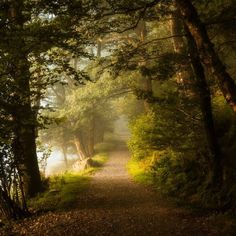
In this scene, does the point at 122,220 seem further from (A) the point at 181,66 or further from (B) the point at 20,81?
(A) the point at 181,66

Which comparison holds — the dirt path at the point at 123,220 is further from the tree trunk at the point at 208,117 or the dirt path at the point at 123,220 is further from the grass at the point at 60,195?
the tree trunk at the point at 208,117

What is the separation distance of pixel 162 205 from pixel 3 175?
4.44 m

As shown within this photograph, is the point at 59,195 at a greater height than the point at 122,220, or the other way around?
the point at 59,195

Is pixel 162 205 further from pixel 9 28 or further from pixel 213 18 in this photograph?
pixel 9 28

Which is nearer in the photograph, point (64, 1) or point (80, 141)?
point (64, 1)

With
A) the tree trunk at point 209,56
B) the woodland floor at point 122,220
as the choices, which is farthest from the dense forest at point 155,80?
the woodland floor at point 122,220

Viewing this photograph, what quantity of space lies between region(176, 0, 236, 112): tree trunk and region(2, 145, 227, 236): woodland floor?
2.86 m

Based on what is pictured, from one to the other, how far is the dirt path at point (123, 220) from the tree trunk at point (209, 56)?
2887 mm

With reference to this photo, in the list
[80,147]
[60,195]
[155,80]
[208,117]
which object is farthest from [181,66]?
[80,147]

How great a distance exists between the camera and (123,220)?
8.71 metres

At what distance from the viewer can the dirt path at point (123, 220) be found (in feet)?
25.5

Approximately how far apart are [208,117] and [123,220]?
11.3 ft

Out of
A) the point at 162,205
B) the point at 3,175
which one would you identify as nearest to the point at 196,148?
the point at 162,205

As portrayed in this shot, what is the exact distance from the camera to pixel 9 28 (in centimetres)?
798
